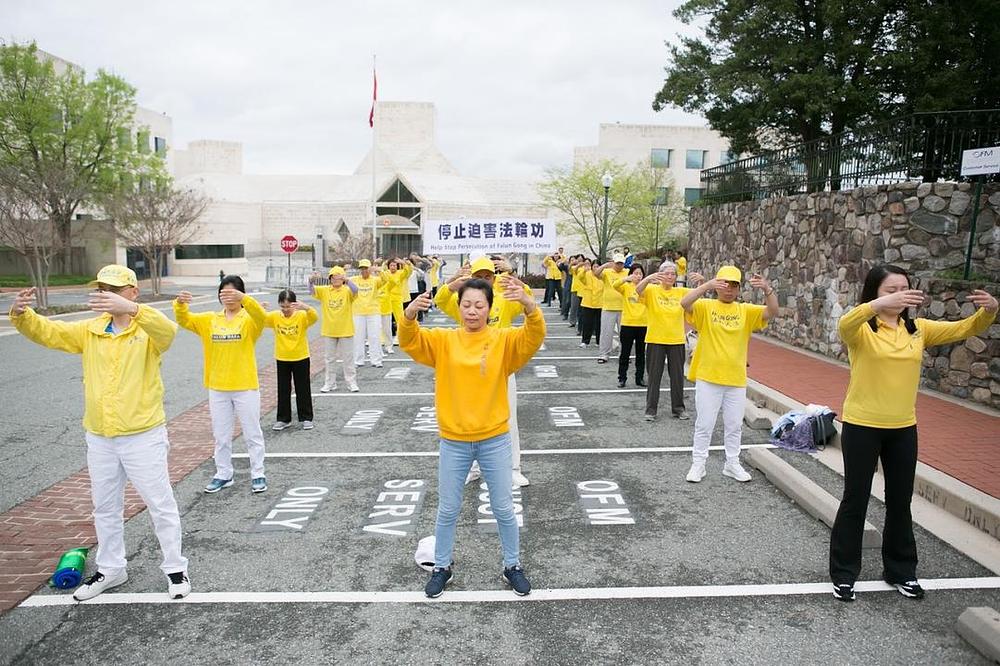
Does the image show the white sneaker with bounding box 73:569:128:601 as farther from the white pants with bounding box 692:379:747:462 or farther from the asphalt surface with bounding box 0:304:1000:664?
the white pants with bounding box 692:379:747:462

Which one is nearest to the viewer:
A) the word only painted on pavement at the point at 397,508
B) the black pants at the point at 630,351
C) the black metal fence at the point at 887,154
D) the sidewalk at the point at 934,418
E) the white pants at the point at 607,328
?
the word only painted on pavement at the point at 397,508

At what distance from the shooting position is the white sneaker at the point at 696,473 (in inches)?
251

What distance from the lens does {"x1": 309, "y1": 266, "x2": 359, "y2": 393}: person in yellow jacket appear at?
10.1 meters

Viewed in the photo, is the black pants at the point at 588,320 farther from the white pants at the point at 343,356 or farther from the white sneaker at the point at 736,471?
the white sneaker at the point at 736,471

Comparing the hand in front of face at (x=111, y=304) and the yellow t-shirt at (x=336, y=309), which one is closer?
the hand in front of face at (x=111, y=304)

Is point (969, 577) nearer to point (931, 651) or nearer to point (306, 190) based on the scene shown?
point (931, 651)

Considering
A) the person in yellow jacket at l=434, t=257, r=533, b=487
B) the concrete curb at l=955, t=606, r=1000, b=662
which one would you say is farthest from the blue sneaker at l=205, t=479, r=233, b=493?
the concrete curb at l=955, t=606, r=1000, b=662

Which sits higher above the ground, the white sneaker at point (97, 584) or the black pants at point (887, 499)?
the black pants at point (887, 499)

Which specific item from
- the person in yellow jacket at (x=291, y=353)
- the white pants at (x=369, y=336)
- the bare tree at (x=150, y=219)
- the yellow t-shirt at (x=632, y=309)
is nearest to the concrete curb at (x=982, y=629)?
the person in yellow jacket at (x=291, y=353)

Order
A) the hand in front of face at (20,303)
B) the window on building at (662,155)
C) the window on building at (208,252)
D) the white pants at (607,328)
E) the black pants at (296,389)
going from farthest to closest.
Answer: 1. the window on building at (662,155)
2. the window on building at (208,252)
3. the white pants at (607,328)
4. the black pants at (296,389)
5. the hand in front of face at (20,303)

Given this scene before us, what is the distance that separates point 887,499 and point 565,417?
4.81 m

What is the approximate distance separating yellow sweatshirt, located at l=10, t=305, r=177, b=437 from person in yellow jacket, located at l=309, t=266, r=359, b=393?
557 cm

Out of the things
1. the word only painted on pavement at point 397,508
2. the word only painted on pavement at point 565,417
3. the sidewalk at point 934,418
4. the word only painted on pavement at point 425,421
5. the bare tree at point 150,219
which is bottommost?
the word only painted on pavement at point 425,421

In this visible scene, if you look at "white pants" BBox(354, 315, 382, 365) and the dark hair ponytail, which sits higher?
the dark hair ponytail
